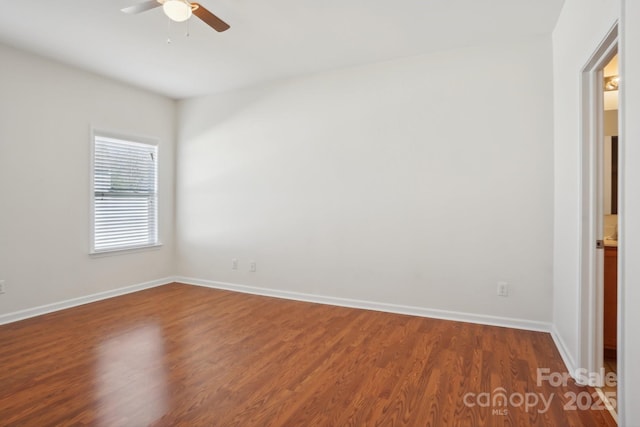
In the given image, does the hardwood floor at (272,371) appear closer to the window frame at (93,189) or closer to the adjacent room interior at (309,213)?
the adjacent room interior at (309,213)

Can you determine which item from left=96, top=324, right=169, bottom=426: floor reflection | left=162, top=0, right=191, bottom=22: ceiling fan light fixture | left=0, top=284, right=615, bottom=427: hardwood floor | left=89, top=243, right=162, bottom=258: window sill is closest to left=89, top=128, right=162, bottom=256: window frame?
left=89, top=243, right=162, bottom=258: window sill

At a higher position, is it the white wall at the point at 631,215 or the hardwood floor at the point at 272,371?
the white wall at the point at 631,215

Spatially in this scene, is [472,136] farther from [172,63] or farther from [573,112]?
[172,63]

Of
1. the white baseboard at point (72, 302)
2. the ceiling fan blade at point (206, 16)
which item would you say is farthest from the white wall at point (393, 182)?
the ceiling fan blade at point (206, 16)

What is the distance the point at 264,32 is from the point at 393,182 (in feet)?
→ 6.30

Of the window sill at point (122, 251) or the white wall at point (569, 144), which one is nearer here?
the white wall at point (569, 144)

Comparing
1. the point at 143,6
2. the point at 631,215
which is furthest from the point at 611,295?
the point at 143,6

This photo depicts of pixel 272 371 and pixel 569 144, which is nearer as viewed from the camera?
pixel 272 371

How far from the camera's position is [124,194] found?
176 inches

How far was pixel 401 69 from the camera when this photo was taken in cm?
367

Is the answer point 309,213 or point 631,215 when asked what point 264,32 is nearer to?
point 309,213

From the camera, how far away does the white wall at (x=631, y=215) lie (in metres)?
1.41

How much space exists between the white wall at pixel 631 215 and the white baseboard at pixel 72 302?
4727 millimetres

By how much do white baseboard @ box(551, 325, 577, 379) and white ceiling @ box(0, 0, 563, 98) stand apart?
2608mm
